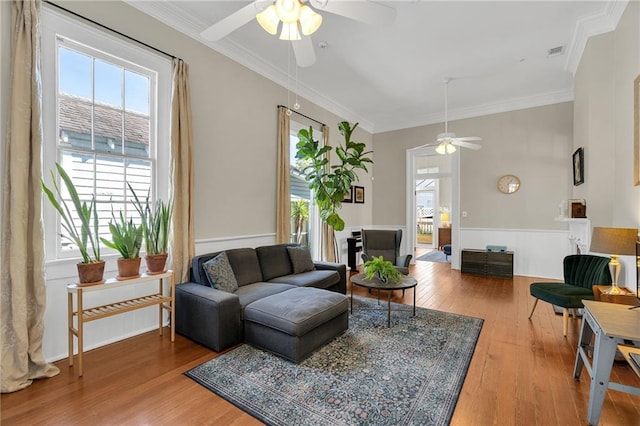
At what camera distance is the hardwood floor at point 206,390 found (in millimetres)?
1772

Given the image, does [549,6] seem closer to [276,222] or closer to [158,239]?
[276,222]

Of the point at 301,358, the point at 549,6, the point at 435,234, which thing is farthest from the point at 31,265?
the point at 435,234

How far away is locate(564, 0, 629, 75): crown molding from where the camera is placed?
3043 mm

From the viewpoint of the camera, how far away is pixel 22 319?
2.06 metres

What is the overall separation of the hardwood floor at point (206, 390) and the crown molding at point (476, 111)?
4.44 meters

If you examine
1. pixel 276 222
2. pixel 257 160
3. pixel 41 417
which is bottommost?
pixel 41 417

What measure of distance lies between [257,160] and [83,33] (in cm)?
218

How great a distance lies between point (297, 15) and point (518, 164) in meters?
5.62

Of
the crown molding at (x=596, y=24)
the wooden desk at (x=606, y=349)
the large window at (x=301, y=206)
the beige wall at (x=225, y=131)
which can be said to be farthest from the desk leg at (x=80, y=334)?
the crown molding at (x=596, y=24)

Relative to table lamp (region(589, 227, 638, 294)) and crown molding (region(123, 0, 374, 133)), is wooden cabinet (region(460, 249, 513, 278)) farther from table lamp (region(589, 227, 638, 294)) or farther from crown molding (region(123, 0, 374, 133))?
crown molding (region(123, 0, 374, 133))

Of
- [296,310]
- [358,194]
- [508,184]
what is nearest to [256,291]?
[296,310]

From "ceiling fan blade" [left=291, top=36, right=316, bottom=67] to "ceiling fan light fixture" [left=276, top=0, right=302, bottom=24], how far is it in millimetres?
244

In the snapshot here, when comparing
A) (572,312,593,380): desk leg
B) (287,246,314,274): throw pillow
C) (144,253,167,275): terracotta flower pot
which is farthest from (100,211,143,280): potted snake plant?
(572,312,593,380): desk leg

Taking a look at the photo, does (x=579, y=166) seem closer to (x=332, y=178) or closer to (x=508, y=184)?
(x=508, y=184)
